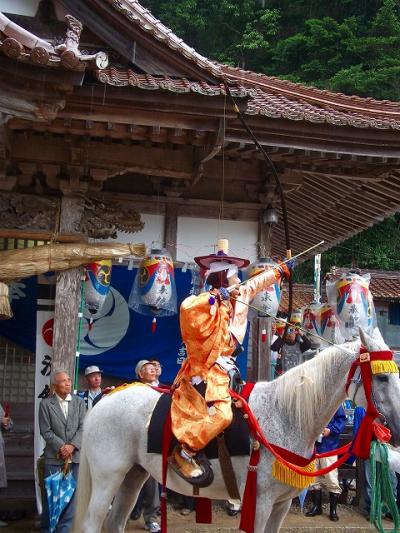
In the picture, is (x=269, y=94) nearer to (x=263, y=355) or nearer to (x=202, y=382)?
(x=263, y=355)

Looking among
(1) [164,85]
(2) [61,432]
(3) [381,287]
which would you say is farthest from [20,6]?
(3) [381,287]

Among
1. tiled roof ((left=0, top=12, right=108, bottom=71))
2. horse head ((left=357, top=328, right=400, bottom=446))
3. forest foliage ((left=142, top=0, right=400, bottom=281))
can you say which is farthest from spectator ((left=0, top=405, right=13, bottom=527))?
forest foliage ((left=142, top=0, right=400, bottom=281))

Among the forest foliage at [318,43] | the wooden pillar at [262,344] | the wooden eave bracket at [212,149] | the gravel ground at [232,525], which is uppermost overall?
the forest foliage at [318,43]

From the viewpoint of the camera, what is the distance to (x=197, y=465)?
513 cm

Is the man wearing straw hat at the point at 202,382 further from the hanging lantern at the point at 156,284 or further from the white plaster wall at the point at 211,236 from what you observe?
the white plaster wall at the point at 211,236

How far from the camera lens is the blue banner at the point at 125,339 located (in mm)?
8594

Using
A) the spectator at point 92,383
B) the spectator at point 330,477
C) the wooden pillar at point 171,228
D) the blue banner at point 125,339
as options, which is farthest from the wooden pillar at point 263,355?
the spectator at point 92,383

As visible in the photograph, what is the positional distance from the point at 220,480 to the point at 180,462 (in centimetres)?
34

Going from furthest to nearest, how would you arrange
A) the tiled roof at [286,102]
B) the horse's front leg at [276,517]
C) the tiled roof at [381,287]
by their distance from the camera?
1. the tiled roof at [381,287]
2. the tiled roof at [286,102]
3. the horse's front leg at [276,517]

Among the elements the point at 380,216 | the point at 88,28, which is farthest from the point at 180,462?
the point at 380,216

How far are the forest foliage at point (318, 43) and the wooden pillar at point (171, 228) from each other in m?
18.1

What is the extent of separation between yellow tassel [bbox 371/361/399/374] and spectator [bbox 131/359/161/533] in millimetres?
3351

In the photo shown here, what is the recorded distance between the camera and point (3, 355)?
9336mm

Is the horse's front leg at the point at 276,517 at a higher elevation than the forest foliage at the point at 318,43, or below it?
below
